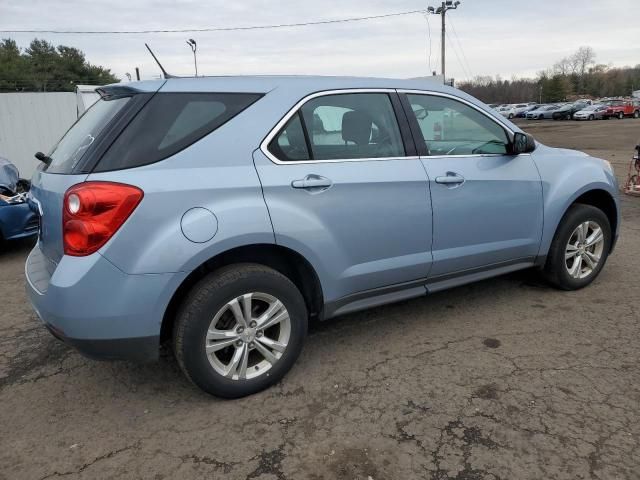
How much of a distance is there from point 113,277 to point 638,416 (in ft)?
8.78

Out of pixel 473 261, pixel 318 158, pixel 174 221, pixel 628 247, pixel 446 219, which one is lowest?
pixel 628 247

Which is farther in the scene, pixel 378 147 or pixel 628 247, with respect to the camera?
pixel 628 247

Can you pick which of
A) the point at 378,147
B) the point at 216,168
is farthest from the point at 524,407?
the point at 216,168

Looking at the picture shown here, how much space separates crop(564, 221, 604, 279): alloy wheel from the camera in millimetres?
4324

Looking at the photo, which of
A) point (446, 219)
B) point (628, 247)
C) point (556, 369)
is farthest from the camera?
point (628, 247)

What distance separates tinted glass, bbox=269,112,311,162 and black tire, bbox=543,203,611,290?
2.36 m

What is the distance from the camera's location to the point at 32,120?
1240 cm

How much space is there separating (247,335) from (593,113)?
49660 millimetres

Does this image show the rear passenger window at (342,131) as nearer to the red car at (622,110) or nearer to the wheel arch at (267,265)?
the wheel arch at (267,265)

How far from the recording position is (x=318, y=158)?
9.91 ft

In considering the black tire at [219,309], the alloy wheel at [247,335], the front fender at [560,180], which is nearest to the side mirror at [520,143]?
the front fender at [560,180]

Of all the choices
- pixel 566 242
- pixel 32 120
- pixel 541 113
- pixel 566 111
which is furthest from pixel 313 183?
pixel 541 113

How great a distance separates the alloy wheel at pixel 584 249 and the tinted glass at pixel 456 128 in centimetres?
111

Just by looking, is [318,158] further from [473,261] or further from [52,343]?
[52,343]
